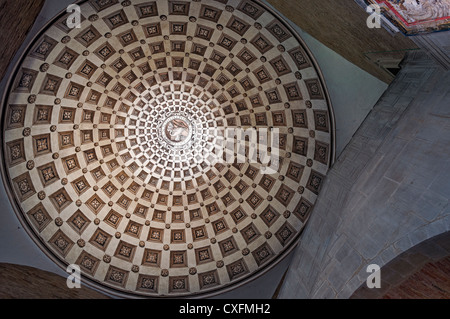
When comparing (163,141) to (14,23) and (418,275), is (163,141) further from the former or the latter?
(418,275)

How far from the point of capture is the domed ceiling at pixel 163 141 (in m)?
15.3

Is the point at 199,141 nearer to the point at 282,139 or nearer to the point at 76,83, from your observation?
the point at 282,139

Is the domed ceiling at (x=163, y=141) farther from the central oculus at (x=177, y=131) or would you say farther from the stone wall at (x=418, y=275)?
the stone wall at (x=418, y=275)

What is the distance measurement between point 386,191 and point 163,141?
1538cm

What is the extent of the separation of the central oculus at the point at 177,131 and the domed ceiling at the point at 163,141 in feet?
0.21

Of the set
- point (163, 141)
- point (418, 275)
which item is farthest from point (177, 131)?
point (418, 275)

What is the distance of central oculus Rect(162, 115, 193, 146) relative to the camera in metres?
21.3

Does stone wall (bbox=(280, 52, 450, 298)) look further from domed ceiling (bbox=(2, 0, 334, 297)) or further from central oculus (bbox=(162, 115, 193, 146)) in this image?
central oculus (bbox=(162, 115, 193, 146))

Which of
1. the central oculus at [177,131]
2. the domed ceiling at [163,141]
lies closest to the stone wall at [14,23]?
the domed ceiling at [163,141]

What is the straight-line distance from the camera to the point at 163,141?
21.4 m

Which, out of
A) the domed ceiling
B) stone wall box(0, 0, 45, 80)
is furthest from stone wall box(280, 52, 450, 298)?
stone wall box(0, 0, 45, 80)
